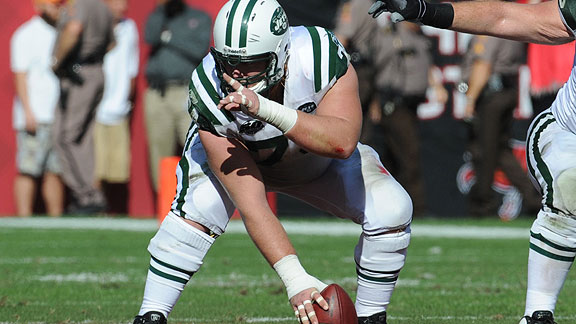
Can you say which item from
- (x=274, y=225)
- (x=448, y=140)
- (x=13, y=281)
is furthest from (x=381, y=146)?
(x=274, y=225)

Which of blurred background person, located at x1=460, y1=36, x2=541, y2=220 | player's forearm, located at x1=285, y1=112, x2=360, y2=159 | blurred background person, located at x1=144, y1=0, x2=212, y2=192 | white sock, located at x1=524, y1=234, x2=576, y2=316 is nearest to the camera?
player's forearm, located at x1=285, y1=112, x2=360, y2=159

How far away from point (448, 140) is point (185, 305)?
7.27 m

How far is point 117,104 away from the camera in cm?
1175

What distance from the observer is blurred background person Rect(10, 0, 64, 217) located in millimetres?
11484

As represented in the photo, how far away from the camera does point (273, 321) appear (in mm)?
4844

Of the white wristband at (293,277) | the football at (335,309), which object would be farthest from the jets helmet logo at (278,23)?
the football at (335,309)

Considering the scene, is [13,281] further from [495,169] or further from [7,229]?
[495,169]

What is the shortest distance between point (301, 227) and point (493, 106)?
7.98ft

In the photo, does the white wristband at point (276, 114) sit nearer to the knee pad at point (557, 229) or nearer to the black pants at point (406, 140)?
the knee pad at point (557, 229)

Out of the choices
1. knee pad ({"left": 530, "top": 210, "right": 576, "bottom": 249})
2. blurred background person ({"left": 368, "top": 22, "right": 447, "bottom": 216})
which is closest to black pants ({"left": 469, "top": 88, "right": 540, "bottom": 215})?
blurred background person ({"left": 368, "top": 22, "right": 447, "bottom": 216})

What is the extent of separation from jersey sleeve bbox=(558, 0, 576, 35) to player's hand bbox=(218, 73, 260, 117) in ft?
4.14

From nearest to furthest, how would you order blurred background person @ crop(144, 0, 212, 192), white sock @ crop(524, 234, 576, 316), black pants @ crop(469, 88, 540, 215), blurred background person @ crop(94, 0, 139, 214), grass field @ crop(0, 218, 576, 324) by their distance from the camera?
white sock @ crop(524, 234, 576, 316) → grass field @ crop(0, 218, 576, 324) → blurred background person @ crop(144, 0, 212, 192) → black pants @ crop(469, 88, 540, 215) → blurred background person @ crop(94, 0, 139, 214)

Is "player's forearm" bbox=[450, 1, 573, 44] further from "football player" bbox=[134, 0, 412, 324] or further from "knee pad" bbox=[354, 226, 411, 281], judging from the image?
"knee pad" bbox=[354, 226, 411, 281]

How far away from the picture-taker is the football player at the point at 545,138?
4.27 meters
